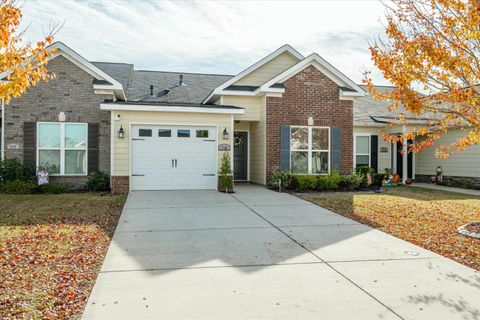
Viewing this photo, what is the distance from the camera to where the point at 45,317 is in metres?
3.83

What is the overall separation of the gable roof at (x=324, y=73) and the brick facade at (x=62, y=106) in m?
6.03

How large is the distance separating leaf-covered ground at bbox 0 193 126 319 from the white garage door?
3.02 meters

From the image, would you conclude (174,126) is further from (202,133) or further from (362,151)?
(362,151)

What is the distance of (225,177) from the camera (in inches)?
534

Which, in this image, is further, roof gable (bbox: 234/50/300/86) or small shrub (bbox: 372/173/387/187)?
small shrub (bbox: 372/173/387/187)

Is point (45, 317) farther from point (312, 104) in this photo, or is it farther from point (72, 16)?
point (312, 104)

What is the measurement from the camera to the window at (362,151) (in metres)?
18.5

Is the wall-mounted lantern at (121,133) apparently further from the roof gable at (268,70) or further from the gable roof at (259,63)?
the roof gable at (268,70)

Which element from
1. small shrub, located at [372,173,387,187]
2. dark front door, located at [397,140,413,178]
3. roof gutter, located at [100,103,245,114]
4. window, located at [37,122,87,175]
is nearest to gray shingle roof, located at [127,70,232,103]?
window, located at [37,122,87,175]

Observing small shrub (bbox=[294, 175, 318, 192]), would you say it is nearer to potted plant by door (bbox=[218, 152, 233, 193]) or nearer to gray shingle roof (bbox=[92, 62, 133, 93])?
potted plant by door (bbox=[218, 152, 233, 193])

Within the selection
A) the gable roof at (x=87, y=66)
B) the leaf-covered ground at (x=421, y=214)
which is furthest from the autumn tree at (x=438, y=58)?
the gable roof at (x=87, y=66)

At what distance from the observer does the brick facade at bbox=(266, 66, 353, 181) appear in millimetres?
15172

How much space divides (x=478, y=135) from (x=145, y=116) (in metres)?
9.84

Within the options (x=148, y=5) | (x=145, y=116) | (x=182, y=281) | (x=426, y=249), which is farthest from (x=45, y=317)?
(x=145, y=116)
